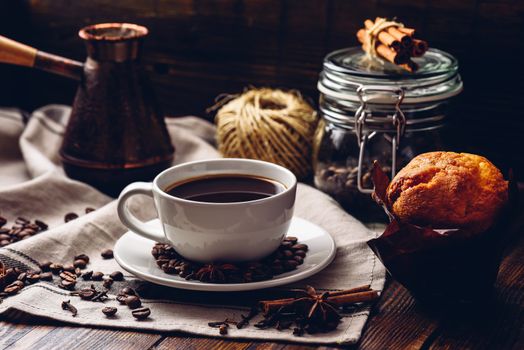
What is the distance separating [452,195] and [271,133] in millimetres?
594

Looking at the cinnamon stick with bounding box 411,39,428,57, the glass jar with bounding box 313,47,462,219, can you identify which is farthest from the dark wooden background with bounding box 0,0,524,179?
the cinnamon stick with bounding box 411,39,428,57

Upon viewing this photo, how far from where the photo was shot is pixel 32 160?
1.65 m

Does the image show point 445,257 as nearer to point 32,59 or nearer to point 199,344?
point 199,344

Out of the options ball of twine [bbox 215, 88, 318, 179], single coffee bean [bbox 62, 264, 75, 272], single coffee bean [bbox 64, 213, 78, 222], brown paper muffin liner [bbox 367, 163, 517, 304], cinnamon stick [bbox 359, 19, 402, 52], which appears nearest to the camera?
brown paper muffin liner [bbox 367, 163, 517, 304]

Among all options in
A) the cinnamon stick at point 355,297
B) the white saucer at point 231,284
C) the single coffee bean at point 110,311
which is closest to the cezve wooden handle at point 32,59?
the white saucer at point 231,284

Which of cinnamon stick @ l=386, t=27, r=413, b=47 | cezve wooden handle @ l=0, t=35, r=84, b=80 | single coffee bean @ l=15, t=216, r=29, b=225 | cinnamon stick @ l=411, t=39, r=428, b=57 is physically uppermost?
cinnamon stick @ l=386, t=27, r=413, b=47

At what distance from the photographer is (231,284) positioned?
1.04 metres

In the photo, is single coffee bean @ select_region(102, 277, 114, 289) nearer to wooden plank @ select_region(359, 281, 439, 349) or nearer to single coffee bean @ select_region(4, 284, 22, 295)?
single coffee bean @ select_region(4, 284, 22, 295)

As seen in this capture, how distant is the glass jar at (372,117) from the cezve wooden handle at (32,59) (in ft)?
1.66

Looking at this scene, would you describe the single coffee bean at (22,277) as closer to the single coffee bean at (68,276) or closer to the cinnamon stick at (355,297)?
the single coffee bean at (68,276)

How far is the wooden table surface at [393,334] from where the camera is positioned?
0.98 m

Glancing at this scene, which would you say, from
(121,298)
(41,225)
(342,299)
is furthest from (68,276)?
(342,299)

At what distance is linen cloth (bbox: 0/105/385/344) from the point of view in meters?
1.04

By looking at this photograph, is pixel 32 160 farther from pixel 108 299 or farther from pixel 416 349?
pixel 416 349
